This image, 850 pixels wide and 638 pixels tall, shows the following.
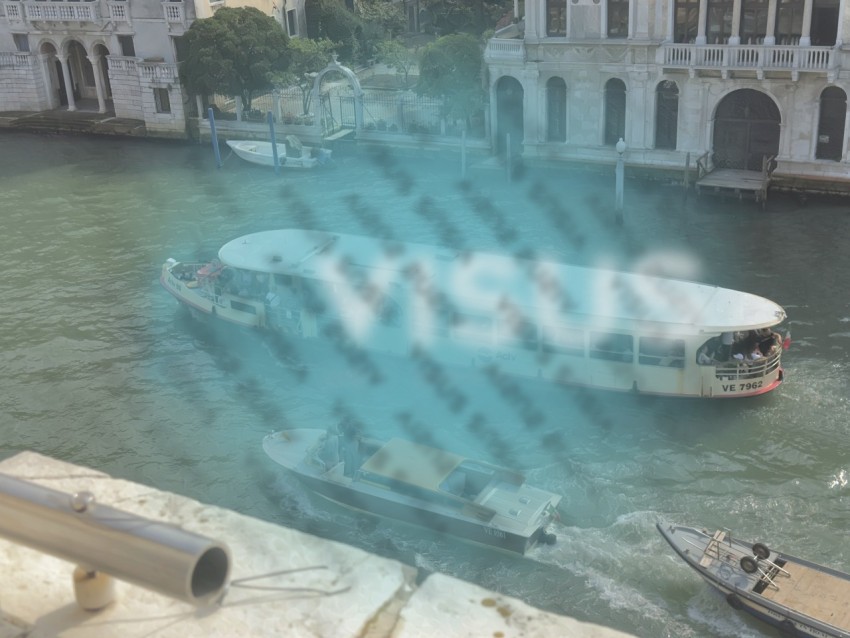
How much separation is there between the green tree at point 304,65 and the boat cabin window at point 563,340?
23111 millimetres

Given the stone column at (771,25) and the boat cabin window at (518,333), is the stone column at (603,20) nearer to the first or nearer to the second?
the stone column at (771,25)

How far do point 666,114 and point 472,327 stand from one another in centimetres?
1557

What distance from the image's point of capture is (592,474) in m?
18.0

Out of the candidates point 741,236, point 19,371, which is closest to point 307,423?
point 19,371

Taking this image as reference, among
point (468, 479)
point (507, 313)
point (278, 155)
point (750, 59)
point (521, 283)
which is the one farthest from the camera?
point (278, 155)

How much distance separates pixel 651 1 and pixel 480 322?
1604cm

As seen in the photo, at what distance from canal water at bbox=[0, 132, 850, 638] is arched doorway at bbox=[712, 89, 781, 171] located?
1990 mm

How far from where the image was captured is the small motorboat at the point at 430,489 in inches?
609

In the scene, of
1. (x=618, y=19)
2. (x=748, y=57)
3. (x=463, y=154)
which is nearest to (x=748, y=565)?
(x=748, y=57)

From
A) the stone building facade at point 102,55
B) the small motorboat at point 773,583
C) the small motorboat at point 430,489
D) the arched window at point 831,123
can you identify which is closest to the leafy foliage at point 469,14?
the stone building facade at point 102,55

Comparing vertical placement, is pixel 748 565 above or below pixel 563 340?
below

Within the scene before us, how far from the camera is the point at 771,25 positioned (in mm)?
30188

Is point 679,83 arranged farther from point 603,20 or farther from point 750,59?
point 603,20

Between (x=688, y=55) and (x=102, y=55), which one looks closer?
(x=688, y=55)
